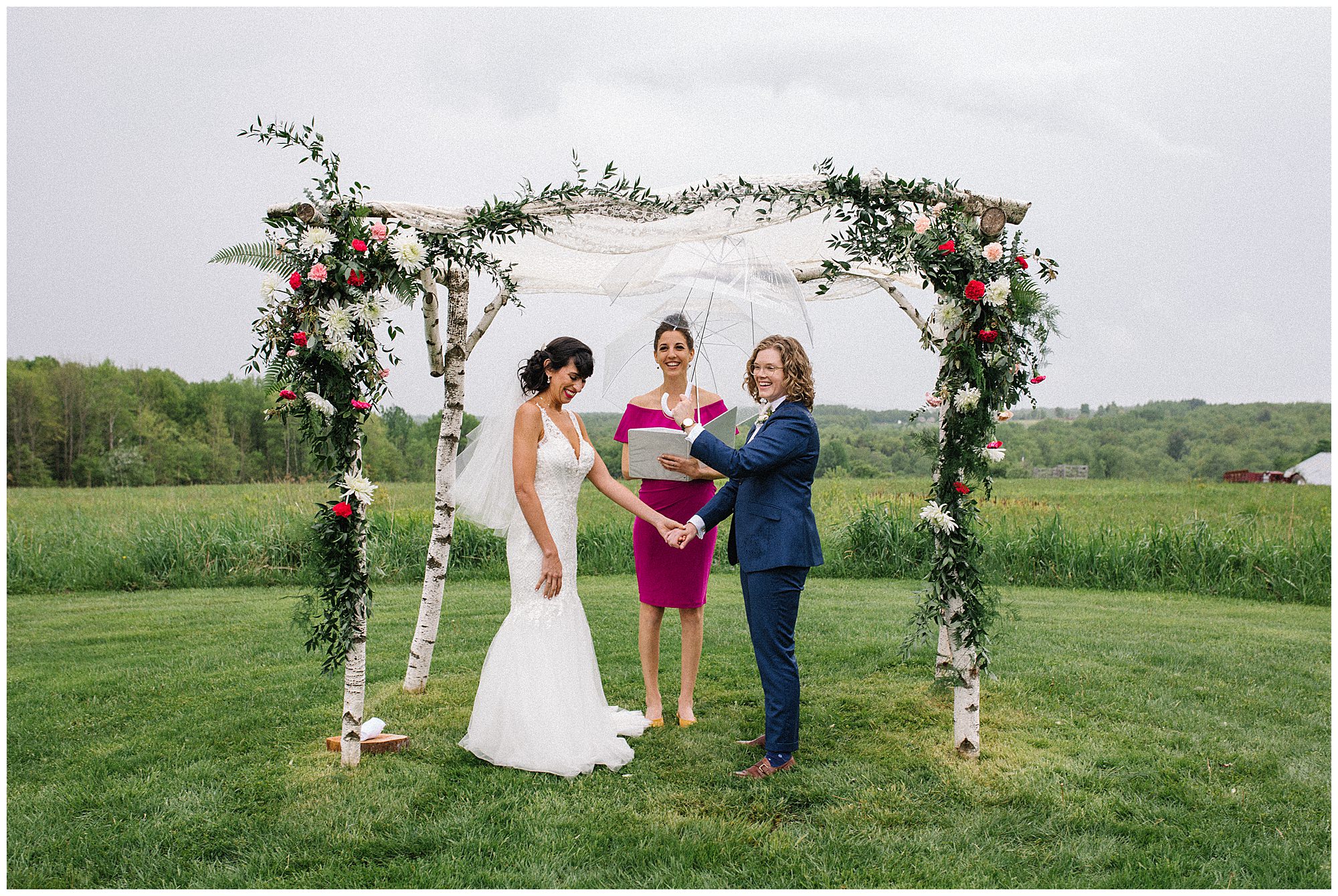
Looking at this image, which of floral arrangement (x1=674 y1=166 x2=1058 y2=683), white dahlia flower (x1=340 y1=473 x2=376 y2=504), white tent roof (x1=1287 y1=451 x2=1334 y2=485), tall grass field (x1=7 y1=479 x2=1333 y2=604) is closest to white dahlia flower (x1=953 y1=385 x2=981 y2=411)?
A: floral arrangement (x1=674 y1=166 x2=1058 y2=683)

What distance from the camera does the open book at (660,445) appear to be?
494cm

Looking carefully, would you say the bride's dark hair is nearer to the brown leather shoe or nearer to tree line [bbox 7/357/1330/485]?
the brown leather shoe

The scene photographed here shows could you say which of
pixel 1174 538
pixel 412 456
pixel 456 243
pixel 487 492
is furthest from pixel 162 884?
pixel 412 456

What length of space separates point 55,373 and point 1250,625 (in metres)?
38.2

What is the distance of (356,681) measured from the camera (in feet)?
15.4

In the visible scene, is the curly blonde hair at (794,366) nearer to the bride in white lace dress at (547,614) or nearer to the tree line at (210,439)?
the bride in white lace dress at (547,614)

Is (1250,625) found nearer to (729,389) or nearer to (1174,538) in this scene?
(1174,538)

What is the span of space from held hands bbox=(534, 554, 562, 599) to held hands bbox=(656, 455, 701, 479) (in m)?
0.81

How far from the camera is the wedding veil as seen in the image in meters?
5.19

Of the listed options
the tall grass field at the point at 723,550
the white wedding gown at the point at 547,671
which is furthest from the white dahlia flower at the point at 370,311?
the tall grass field at the point at 723,550

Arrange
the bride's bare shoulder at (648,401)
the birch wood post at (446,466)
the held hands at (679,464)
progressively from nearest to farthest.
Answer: the held hands at (679,464), the bride's bare shoulder at (648,401), the birch wood post at (446,466)

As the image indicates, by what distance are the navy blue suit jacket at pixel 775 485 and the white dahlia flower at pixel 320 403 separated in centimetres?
185

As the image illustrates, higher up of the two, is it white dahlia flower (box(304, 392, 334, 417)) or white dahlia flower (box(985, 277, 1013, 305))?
white dahlia flower (box(985, 277, 1013, 305))

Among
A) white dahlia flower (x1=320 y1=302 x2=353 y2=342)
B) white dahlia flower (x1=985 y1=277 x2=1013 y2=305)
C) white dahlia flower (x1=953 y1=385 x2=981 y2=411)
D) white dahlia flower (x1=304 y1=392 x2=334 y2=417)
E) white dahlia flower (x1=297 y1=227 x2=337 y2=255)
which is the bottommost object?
white dahlia flower (x1=304 y1=392 x2=334 y2=417)
